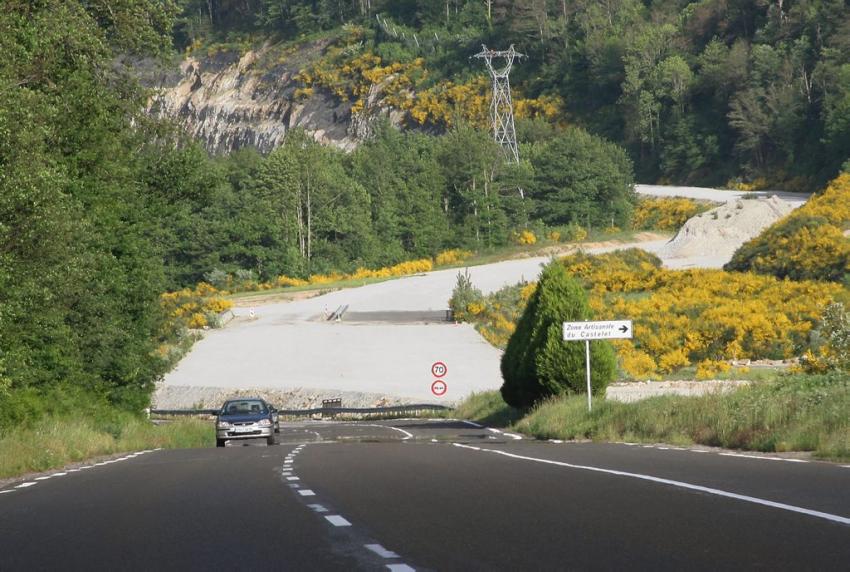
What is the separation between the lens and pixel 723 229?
87.8 meters

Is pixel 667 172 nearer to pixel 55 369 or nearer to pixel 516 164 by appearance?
pixel 516 164

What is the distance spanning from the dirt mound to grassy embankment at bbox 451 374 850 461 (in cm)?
5177

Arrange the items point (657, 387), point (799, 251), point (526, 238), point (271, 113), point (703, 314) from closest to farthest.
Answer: point (657, 387) < point (703, 314) < point (799, 251) < point (526, 238) < point (271, 113)

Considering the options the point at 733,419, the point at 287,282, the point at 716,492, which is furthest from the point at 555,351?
the point at 287,282

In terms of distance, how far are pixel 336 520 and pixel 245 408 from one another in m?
27.9

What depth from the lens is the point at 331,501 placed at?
13945 millimetres

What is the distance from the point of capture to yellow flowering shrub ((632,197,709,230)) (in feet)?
358

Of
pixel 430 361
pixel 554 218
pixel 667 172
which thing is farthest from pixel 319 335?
pixel 667 172

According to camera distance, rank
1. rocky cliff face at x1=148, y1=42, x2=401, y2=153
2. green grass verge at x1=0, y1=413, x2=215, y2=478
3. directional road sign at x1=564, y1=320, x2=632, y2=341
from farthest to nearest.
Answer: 1. rocky cliff face at x1=148, y1=42, x2=401, y2=153
2. directional road sign at x1=564, y1=320, x2=632, y2=341
3. green grass verge at x1=0, y1=413, x2=215, y2=478

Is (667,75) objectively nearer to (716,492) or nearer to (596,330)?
(596,330)

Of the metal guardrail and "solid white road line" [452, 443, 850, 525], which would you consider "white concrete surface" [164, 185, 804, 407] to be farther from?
"solid white road line" [452, 443, 850, 525]

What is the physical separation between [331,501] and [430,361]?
2004 inches

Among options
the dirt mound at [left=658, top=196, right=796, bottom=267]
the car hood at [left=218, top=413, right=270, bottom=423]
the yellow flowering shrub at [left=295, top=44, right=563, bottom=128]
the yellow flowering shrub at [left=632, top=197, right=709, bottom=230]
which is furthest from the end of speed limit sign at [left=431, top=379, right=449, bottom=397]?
the yellow flowering shrub at [left=295, top=44, right=563, bottom=128]

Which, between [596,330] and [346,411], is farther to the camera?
[346,411]
